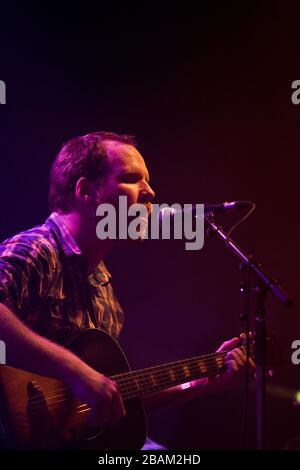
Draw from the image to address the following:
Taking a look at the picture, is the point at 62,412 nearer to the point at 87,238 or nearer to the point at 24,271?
the point at 24,271

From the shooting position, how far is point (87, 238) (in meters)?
2.44

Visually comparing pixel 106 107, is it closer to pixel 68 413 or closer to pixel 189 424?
pixel 68 413

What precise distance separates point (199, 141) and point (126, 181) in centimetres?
166

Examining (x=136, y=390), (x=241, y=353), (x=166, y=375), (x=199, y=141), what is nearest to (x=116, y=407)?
(x=136, y=390)

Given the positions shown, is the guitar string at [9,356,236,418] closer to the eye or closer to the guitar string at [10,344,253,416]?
the guitar string at [10,344,253,416]

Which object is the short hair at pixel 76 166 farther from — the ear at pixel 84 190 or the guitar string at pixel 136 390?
the guitar string at pixel 136 390

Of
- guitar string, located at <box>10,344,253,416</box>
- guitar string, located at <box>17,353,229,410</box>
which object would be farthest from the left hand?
guitar string, located at <box>17,353,229,410</box>

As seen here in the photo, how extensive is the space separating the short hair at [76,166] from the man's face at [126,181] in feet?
0.15

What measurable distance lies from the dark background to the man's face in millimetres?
1102

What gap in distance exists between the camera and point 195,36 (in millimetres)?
3883

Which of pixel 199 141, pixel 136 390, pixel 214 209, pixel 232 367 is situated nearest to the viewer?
pixel 136 390

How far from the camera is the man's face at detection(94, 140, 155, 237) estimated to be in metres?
2.48

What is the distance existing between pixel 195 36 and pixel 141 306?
7.45 feet

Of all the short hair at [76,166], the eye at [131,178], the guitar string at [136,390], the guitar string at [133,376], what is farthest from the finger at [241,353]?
the short hair at [76,166]
